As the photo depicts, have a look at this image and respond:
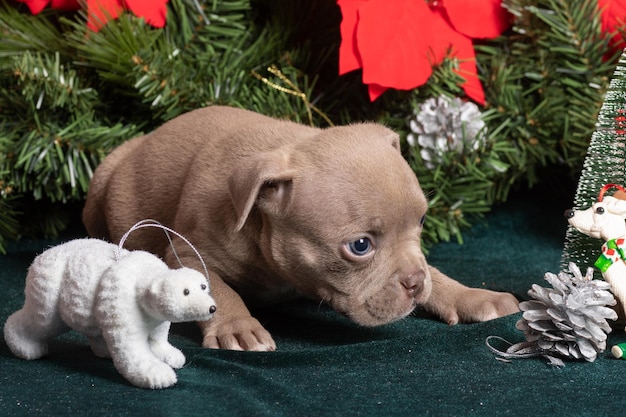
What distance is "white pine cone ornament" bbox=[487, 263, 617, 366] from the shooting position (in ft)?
8.04

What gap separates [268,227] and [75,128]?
1.37 metres

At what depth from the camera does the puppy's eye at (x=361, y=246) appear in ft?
8.62

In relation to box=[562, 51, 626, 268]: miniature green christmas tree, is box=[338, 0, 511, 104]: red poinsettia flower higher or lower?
higher

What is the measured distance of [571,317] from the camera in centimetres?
244

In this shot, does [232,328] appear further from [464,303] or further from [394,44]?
[394,44]

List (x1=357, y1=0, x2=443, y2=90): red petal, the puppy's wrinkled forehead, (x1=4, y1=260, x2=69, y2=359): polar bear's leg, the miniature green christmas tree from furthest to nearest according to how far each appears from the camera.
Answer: (x1=357, y1=0, x2=443, y2=90): red petal, the miniature green christmas tree, the puppy's wrinkled forehead, (x1=4, y1=260, x2=69, y2=359): polar bear's leg

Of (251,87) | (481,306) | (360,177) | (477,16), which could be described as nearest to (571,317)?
(481,306)

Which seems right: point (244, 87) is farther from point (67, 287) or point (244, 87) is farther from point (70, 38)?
point (67, 287)

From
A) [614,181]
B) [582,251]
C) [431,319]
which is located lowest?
[431,319]

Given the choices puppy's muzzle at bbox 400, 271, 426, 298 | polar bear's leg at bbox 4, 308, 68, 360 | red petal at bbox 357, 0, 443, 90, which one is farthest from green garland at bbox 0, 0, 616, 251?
polar bear's leg at bbox 4, 308, 68, 360

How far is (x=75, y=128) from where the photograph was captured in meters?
3.76

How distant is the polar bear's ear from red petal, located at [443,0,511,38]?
1270 millimetres

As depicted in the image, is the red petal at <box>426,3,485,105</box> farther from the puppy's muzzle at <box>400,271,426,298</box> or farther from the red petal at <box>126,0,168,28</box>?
the puppy's muzzle at <box>400,271,426,298</box>

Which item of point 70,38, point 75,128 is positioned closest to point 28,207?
point 75,128
